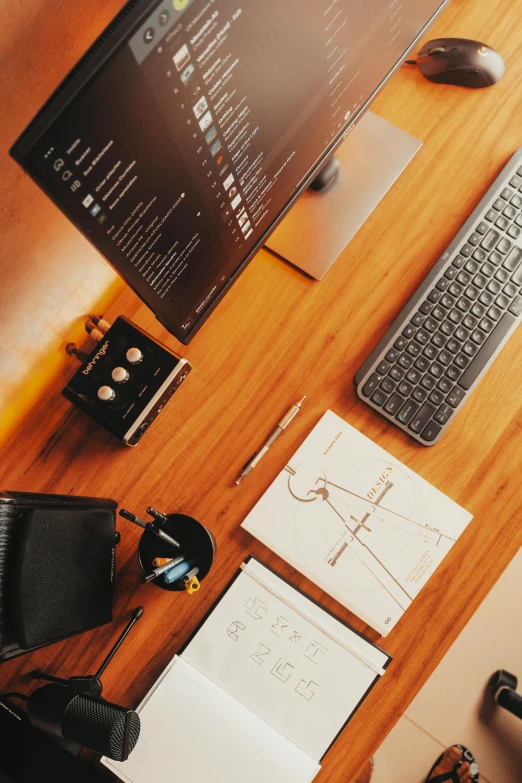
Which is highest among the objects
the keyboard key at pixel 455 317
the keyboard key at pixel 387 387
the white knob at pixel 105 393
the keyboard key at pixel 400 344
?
the keyboard key at pixel 455 317

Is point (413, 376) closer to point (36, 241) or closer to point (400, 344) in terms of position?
point (400, 344)

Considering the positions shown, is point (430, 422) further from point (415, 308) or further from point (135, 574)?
point (135, 574)

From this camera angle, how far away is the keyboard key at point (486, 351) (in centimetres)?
87

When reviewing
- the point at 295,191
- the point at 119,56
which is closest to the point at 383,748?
the point at 295,191

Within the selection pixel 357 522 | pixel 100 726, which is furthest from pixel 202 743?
pixel 357 522

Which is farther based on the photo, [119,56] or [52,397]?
[52,397]

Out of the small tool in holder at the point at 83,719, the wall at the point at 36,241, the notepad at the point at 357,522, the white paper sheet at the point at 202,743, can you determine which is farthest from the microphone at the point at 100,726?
the wall at the point at 36,241

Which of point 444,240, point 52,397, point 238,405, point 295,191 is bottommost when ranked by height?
point 52,397

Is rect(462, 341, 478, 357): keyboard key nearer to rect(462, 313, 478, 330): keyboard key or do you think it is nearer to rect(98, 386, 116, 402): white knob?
rect(462, 313, 478, 330): keyboard key

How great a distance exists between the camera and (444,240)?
0.94 metres

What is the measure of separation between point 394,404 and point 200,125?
489 mm

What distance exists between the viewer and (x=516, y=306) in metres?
0.89

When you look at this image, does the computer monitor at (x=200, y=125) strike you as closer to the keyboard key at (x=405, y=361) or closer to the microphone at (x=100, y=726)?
the keyboard key at (x=405, y=361)

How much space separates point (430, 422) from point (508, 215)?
0.36 metres
